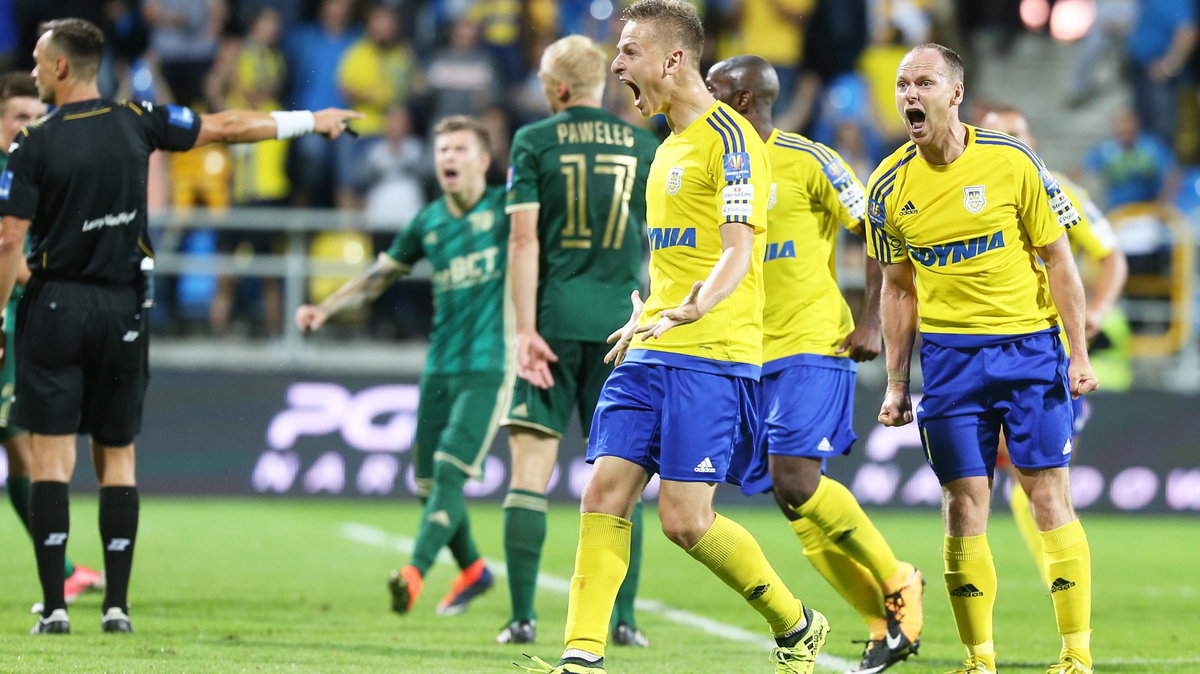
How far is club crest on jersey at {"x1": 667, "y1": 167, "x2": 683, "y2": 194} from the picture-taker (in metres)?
5.64

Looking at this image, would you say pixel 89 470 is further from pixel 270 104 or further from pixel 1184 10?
pixel 1184 10

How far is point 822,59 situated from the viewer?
1866cm

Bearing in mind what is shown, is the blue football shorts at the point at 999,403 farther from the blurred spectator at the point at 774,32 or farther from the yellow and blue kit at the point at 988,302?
the blurred spectator at the point at 774,32

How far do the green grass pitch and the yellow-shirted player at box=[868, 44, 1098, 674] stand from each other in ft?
2.72

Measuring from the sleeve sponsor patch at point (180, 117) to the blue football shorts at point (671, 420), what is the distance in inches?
107

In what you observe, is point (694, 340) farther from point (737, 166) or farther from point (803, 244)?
point (803, 244)

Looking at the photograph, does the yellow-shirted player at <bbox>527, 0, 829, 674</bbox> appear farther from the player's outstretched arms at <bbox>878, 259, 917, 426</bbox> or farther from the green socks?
the green socks

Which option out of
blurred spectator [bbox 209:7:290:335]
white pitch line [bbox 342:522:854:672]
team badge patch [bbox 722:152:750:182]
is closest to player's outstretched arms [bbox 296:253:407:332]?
white pitch line [bbox 342:522:854:672]

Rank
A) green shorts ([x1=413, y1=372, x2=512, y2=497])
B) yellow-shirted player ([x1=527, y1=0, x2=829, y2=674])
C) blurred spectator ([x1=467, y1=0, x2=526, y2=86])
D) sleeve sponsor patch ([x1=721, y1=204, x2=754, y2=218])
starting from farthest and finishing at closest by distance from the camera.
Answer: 1. blurred spectator ([x1=467, y1=0, x2=526, y2=86])
2. green shorts ([x1=413, y1=372, x2=512, y2=497])
3. yellow-shirted player ([x1=527, y1=0, x2=829, y2=674])
4. sleeve sponsor patch ([x1=721, y1=204, x2=754, y2=218])

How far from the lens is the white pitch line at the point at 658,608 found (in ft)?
24.4

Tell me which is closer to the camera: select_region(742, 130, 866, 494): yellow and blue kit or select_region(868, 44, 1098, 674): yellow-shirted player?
select_region(868, 44, 1098, 674): yellow-shirted player

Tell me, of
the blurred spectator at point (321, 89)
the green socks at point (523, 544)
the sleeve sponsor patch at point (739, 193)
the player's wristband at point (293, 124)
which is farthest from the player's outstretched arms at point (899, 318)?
the blurred spectator at point (321, 89)

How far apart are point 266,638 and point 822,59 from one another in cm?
1282

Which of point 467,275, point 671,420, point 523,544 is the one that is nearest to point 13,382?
point 467,275
